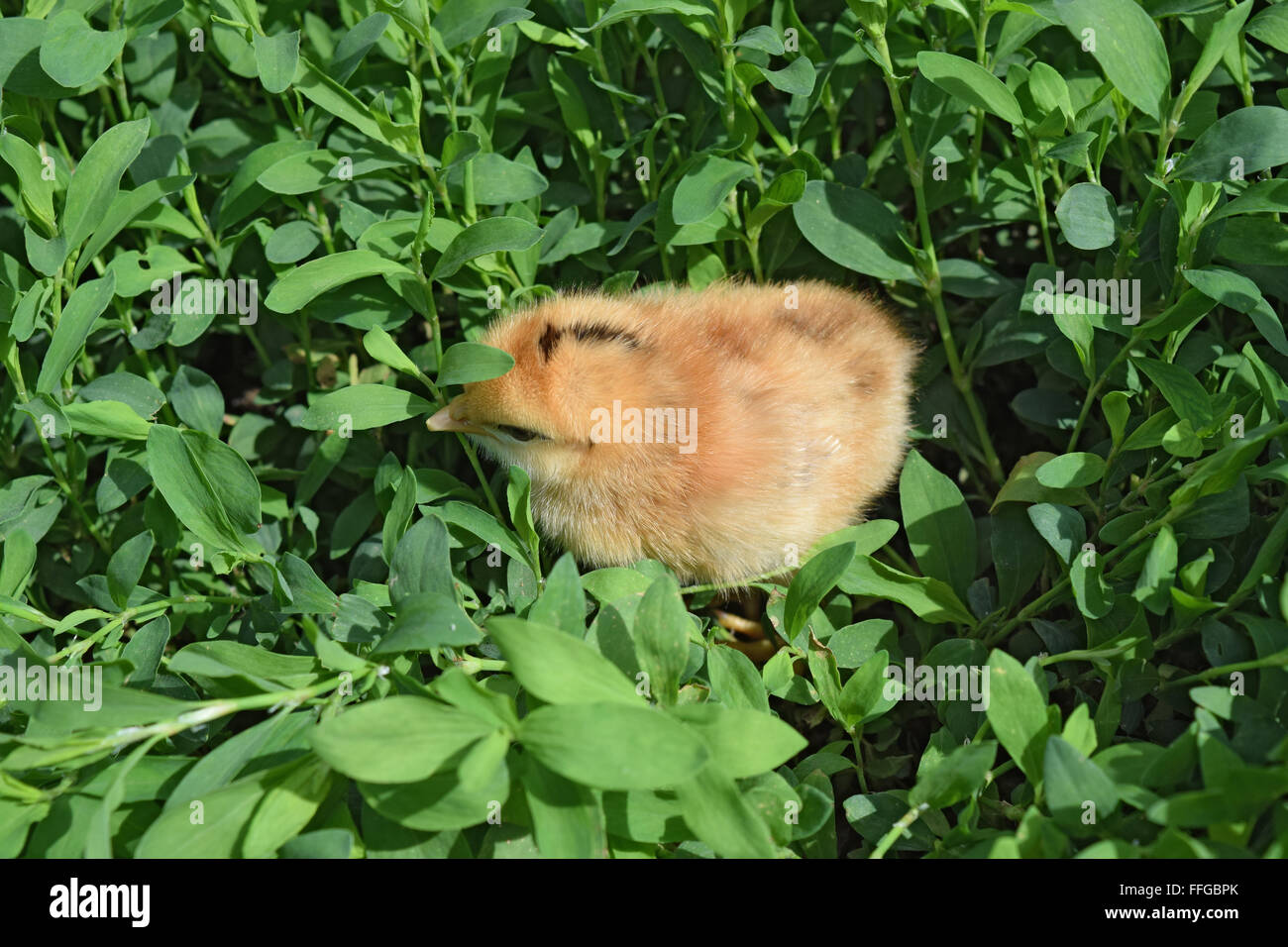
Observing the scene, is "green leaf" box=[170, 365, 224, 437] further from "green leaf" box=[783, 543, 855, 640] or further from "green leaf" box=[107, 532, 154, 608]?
"green leaf" box=[783, 543, 855, 640]

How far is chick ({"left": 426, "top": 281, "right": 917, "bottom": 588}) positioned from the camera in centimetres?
161

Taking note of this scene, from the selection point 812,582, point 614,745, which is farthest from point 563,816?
point 812,582

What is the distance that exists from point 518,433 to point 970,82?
0.87 m

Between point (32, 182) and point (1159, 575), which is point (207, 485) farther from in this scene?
point (1159, 575)

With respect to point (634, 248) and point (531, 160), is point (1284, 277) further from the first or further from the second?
point (531, 160)

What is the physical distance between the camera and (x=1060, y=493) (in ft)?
5.18

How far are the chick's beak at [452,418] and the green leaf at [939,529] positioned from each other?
72 cm

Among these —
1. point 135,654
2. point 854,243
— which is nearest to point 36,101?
point 135,654

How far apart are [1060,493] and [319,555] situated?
51.1 inches

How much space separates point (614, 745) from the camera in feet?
3.37

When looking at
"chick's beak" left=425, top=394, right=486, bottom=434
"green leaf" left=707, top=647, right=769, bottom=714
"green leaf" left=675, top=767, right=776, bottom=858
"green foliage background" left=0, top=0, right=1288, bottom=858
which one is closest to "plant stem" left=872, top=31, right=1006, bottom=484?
"green foliage background" left=0, top=0, right=1288, bottom=858

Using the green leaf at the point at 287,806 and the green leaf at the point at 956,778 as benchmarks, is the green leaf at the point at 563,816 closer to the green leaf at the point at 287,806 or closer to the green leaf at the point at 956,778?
the green leaf at the point at 287,806

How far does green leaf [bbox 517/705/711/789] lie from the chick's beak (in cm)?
70

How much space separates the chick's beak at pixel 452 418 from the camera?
1.65 m
